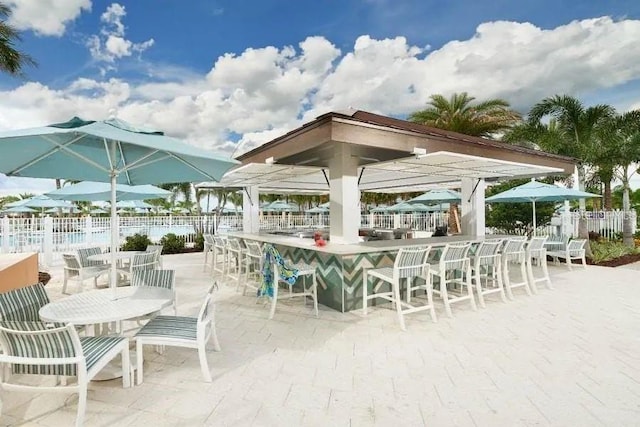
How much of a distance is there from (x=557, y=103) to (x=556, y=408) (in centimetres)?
1463

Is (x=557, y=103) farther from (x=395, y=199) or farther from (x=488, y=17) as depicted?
(x=395, y=199)

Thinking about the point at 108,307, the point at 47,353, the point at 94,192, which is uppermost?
the point at 94,192

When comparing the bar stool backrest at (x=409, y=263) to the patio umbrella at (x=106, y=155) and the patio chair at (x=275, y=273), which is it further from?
the patio umbrella at (x=106, y=155)

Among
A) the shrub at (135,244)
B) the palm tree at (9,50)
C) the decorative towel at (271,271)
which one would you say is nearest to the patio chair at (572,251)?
the decorative towel at (271,271)

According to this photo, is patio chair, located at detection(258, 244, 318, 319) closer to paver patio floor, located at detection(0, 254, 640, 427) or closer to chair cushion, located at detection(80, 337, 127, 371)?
paver patio floor, located at detection(0, 254, 640, 427)

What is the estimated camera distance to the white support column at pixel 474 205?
855cm

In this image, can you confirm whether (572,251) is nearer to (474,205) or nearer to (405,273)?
(474,205)

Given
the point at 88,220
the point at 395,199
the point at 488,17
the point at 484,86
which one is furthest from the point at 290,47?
the point at 395,199

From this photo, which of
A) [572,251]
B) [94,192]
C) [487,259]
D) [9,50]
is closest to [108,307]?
[94,192]

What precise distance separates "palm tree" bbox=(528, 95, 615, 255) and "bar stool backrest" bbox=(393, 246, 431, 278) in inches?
439

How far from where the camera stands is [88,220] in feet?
40.1

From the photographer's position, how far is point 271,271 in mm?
5297

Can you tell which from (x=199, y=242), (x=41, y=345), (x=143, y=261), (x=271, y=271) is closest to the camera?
(x=41, y=345)

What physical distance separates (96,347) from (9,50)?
13.6m
